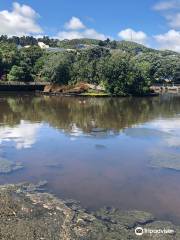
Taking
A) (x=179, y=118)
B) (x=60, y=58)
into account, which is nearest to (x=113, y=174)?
(x=179, y=118)

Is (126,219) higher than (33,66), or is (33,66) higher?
(33,66)

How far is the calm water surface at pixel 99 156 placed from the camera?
1483cm

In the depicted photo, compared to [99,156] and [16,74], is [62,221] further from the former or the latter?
[16,74]

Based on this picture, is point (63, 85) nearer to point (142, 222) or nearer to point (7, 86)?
point (7, 86)

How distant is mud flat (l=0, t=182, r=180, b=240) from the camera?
11.0 metres

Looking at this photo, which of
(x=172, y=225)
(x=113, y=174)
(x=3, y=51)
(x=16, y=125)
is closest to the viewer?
(x=172, y=225)

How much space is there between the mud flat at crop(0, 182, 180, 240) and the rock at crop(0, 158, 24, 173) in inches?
135

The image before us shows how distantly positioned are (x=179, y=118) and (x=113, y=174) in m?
22.9

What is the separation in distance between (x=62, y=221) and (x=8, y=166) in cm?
715

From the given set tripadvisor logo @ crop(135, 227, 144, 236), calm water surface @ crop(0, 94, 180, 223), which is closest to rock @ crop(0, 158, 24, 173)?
calm water surface @ crop(0, 94, 180, 223)

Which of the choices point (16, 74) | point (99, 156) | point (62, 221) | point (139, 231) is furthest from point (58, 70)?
point (139, 231)

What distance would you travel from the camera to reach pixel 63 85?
2857 inches

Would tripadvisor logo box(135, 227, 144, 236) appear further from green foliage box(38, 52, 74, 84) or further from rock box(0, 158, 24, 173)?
green foliage box(38, 52, 74, 84)

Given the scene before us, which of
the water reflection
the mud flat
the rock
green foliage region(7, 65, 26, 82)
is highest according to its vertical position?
green foliage region(7, 65, 26, 82)
